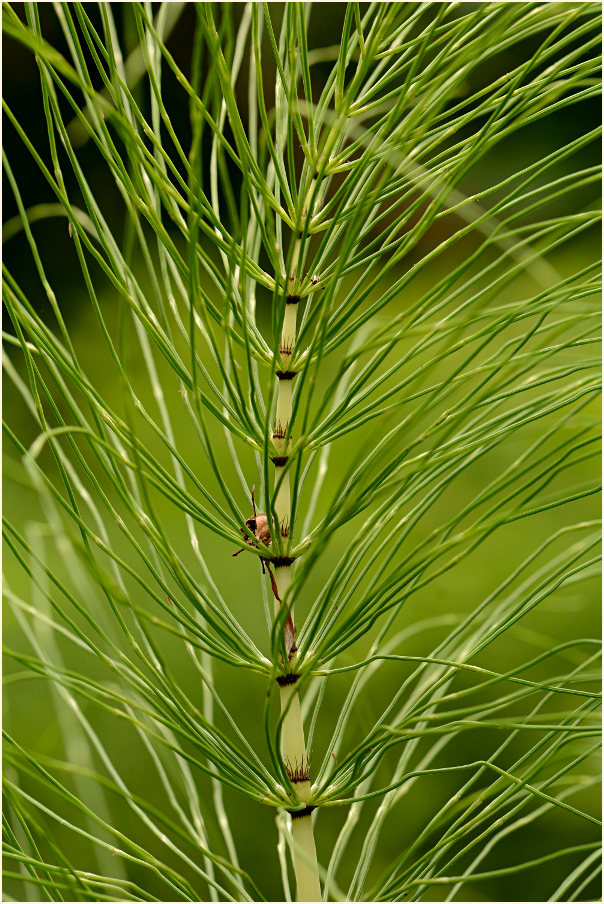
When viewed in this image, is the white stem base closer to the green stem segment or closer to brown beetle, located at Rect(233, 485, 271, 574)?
the green stem segment

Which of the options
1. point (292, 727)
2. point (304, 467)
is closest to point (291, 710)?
point (292, 727)

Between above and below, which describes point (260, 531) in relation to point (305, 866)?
above

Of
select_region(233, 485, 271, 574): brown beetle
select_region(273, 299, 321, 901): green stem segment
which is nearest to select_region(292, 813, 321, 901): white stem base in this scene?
select_region(273, 299, 321, 901): green stem segment

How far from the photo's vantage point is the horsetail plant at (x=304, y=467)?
A: 373 mm

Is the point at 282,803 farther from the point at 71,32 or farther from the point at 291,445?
the point at 71,32

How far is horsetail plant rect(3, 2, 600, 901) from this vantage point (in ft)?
1.22

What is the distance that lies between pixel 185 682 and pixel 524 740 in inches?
16.5

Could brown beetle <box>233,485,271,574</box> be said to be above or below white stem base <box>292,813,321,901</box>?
above

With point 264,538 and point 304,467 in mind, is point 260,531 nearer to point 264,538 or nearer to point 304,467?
point 264,538

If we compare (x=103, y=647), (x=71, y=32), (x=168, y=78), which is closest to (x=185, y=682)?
(x=103, y=647)

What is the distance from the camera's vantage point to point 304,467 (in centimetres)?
60

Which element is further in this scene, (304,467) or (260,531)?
(304,467)

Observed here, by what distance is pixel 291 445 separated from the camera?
463 millimetres

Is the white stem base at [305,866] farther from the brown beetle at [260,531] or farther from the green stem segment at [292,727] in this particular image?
the brown beetle at [260,531]
